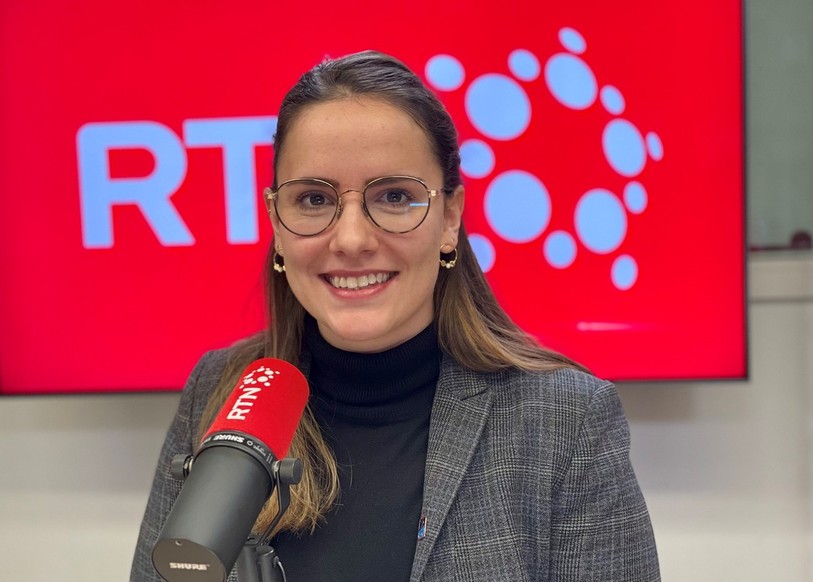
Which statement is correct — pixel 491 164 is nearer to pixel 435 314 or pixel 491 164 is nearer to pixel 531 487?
pixel 435 314

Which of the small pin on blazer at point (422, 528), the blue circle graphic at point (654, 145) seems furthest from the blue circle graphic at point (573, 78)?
the small pin on blazer at point (422, 528)

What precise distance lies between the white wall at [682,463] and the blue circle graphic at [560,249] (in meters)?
0.46

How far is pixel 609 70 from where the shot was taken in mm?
2207

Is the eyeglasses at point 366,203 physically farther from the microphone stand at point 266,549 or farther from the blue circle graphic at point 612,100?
the blue circle graphic at point 612,100

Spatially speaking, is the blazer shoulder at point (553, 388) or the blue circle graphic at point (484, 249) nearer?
the blazer shoulder at point (553, 388)

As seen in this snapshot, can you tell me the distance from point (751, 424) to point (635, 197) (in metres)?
0.77

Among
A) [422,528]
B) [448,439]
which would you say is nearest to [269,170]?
[448,439]

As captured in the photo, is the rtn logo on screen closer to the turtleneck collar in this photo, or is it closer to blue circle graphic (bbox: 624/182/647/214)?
blue circle graphic (bbox: 624/182/647/214)

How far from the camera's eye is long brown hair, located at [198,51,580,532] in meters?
1.31

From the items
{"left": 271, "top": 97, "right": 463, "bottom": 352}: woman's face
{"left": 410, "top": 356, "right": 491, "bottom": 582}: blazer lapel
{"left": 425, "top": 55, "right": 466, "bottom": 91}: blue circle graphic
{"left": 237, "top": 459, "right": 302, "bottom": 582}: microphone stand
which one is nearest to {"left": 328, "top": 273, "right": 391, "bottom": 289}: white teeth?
{"left": 271, "top": 97, "right": 463, "bottom": 352}: woman's face

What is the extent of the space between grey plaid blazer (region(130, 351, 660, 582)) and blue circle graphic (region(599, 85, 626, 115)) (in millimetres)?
1072

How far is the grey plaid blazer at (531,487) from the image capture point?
48.5 inches

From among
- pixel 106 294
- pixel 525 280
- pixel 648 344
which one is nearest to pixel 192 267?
pixel 106 294

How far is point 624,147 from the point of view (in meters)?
2.21
